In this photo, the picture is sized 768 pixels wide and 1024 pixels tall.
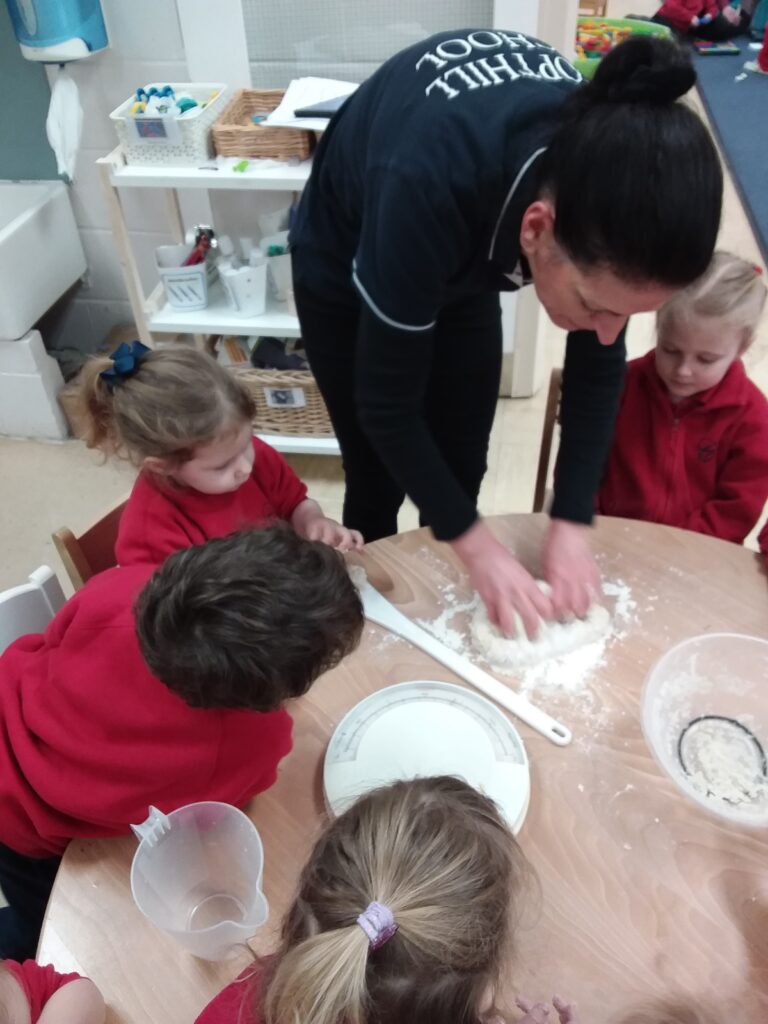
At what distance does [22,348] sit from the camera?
2197 mm

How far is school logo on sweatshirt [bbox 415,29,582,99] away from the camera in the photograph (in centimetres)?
76

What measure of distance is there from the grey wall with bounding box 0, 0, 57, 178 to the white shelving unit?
0.35m

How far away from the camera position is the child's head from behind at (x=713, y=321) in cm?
119

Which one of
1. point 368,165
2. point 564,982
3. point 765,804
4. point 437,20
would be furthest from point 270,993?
point 437,20

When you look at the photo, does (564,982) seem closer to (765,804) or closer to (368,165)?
(765,804)

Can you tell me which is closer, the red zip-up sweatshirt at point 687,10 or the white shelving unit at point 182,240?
the white shelving unit at point 182,240

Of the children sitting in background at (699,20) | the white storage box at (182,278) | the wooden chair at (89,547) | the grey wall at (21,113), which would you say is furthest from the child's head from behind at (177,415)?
the children sitting in background at (699,20)

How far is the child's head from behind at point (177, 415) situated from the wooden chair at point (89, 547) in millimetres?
100

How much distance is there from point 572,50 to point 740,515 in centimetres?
137

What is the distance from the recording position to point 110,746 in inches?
32.3

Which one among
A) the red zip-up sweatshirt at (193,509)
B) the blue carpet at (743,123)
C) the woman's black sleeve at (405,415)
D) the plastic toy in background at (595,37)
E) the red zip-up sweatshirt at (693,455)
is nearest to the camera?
the woman's black sleeve at (405,415)

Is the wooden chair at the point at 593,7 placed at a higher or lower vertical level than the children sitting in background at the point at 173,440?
lower

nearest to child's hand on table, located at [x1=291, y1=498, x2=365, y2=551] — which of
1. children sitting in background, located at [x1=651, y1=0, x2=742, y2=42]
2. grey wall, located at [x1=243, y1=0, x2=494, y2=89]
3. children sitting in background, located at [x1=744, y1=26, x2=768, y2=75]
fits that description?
grey wall, located at [x1=243, y1=0, x2=494, y2=89]

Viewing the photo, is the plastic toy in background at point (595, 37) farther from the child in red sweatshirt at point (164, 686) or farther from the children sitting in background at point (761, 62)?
the child in red sweatshirt at point (164, 686)
